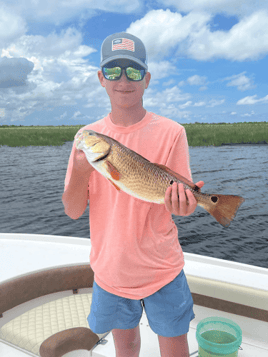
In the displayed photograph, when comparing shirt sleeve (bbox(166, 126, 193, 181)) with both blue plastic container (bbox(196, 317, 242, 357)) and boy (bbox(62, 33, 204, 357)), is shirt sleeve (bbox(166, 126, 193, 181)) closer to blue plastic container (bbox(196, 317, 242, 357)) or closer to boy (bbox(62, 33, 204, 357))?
boy (bbox(62, 33, 204, 357))

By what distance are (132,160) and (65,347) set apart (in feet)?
7.45

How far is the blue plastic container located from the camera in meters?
2.69

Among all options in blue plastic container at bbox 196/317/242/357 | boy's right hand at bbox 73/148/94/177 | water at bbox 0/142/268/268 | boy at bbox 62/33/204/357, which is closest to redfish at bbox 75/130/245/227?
boy's right hand at bbox 73/148/94/177

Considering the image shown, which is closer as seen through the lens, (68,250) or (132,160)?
(132,160)

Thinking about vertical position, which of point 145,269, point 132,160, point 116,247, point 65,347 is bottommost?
point 65,347

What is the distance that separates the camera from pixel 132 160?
1569 millimetres

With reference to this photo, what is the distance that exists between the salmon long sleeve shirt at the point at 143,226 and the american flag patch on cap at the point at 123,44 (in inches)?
14.6

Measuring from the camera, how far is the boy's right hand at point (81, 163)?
1.66 m

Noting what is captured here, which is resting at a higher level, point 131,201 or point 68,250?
point 131,201

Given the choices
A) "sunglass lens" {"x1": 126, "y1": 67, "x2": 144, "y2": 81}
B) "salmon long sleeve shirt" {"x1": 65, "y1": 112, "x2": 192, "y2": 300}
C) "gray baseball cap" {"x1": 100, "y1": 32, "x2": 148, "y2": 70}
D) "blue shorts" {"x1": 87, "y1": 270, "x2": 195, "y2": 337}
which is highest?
"gray baseball cap" {"x1": 100, "y1": 32, "x2": 148, "y2": 70}

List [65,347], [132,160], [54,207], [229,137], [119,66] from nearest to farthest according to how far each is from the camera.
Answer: [132,160]
[119,66]
[65,347]
[54,207]
[229,137]

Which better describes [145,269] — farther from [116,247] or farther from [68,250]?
[68,250]

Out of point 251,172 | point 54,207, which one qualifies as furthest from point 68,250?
point 251,172

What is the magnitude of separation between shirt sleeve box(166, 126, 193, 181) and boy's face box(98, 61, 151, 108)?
307 mm
